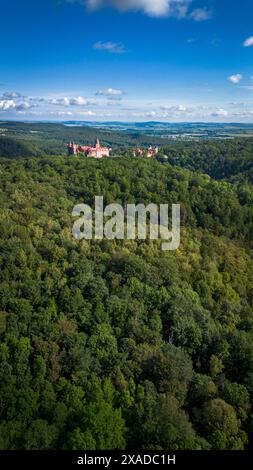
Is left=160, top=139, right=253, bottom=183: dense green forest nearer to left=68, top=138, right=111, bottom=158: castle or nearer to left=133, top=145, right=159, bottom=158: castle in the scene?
left=133, top=145, right=159, bottom=158: castle

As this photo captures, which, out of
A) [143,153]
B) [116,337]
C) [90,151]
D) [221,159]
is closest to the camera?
[116,337]

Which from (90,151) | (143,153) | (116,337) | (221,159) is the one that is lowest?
(116,337)

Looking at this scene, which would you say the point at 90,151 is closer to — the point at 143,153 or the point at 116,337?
the point at 143,153

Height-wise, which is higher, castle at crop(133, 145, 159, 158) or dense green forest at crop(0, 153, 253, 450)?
castle at crop(133, 145, 159, 158)

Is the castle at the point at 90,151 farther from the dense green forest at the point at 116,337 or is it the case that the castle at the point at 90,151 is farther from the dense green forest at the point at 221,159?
the dense green forest at the point at 116,337

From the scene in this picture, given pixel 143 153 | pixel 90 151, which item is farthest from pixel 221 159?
pixel 90 151

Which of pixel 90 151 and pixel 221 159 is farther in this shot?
pixel 221 159

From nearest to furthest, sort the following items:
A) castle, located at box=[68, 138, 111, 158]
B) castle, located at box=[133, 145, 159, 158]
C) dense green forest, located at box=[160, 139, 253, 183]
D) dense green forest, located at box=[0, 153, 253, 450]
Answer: dense green forest, located at box=[0, 153, 253, 450] < castle, located at box=[68, 138, 111, 158] < dense green forest, located at box=[160, 139, 253, 183] < castle, located at box=[133, 145, 159, 158]

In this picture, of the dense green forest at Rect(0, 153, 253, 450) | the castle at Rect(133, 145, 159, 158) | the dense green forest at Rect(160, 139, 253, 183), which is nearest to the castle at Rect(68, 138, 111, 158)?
the castle at Rect(133, 145, 159, 158)

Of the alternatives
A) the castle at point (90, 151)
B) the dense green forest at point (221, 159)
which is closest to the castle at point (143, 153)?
the dense green forest at point (221, 159)

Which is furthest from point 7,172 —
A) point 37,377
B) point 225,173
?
point 225,173
